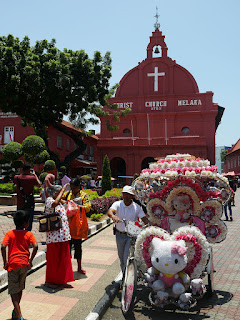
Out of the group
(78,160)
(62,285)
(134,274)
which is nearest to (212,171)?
(134,274)

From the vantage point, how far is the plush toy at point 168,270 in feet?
13.7

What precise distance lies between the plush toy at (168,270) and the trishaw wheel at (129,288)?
20cm

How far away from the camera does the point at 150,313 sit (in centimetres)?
443

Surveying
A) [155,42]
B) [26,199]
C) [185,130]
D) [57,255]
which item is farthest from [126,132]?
[57,255]

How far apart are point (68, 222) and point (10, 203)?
11192 millimetres

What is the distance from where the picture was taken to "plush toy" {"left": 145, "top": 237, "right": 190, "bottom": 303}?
13.7ft

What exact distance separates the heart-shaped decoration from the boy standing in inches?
59.9

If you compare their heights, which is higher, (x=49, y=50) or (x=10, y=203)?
(x=49, y=50)

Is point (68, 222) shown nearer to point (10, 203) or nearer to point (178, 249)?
point (178, 249)

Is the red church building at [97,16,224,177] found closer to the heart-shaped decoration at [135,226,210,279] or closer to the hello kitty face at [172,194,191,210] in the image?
the hello kitty face at [172,194,191,210]

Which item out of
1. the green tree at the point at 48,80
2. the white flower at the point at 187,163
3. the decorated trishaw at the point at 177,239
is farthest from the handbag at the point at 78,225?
the green tree at the point at 48,80

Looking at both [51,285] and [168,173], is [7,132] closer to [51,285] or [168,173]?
[51,285]

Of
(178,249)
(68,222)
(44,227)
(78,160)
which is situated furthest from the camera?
(78,160)

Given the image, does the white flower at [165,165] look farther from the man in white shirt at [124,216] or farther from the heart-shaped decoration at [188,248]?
the heart-shaped decoration at [188,248]
